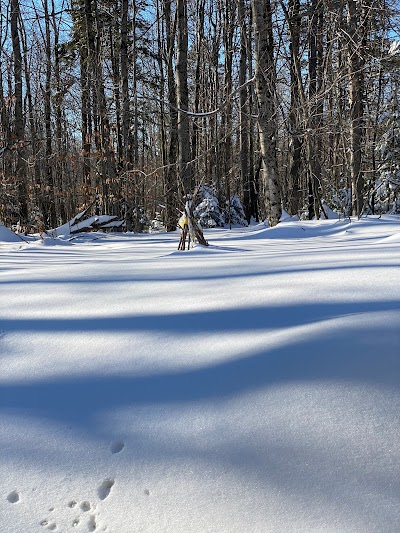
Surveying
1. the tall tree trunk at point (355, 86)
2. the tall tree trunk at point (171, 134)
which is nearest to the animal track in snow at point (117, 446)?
the tall tree trunk at point (355, 86)

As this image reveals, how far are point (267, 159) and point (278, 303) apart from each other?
18.9 feet

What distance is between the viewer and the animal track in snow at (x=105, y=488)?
0.86 m

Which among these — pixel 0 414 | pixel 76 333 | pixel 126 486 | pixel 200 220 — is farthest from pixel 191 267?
pixel 200 220

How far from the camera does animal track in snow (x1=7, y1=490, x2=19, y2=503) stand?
2.85 feet

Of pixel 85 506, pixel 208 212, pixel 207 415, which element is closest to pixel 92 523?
pixel 85 506

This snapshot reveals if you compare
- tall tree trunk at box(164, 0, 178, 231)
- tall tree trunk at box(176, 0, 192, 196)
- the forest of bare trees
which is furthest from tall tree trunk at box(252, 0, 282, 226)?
tall tree trunk at box(164, 0, 178, 231)

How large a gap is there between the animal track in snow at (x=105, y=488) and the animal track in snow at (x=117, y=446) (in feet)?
0.24

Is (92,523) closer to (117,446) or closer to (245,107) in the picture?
(117,446)

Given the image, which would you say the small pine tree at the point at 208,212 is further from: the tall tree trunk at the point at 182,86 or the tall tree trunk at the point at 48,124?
the tall tree trunk at the point at 48,124

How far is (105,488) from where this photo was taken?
2.89ft

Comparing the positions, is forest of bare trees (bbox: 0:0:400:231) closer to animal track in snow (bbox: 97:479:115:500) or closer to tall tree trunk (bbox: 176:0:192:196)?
tall tree trunk (bbox: 176:0:192:196)

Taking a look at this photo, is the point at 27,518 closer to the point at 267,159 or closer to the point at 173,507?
the point at 173,507

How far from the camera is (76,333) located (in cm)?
154

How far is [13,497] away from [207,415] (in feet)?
1.34
